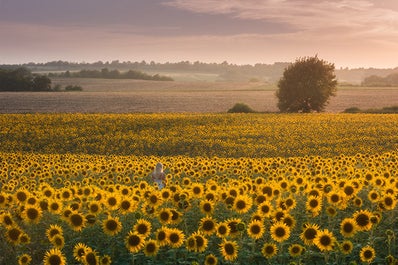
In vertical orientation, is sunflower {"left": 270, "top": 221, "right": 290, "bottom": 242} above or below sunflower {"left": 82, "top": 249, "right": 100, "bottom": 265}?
above

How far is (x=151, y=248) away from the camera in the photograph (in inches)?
285

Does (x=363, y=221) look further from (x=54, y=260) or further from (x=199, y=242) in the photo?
(x=54, y=260)

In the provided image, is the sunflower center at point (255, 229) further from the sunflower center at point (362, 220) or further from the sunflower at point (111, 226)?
the sunflower at point (111, 226)

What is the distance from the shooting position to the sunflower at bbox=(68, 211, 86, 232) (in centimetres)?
812

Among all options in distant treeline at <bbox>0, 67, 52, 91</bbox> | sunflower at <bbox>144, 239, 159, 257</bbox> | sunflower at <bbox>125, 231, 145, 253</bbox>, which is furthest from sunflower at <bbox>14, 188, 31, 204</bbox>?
distant treeline at <bbox>0, 67, 52, 91</bbox>

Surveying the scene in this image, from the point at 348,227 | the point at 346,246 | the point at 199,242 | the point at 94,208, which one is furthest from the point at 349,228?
the point at 94,208

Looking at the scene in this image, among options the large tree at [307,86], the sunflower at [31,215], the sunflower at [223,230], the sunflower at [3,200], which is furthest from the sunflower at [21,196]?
the large tree at [307,86]

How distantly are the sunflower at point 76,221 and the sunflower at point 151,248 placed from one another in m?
1.43

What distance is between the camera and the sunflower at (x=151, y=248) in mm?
7223

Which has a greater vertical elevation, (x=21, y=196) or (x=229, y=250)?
(x=21, y=196)

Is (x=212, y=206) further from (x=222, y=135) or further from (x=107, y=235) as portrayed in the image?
(x=222, y=135)

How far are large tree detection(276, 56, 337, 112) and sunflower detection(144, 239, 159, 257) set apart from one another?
5708 centimetres

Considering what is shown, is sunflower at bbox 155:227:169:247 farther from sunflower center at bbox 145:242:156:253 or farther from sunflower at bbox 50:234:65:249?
sunflower at bbox 50:234:65:249

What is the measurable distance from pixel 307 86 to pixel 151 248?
190 ft
